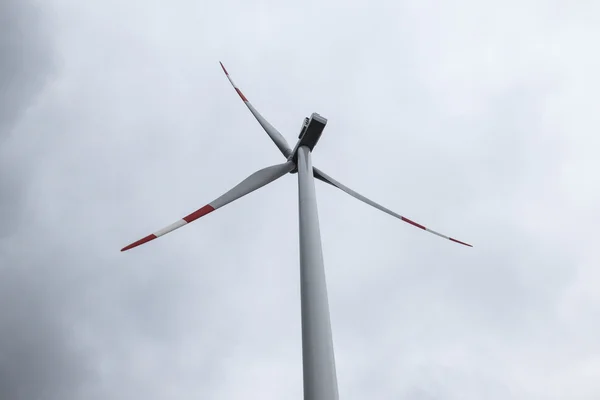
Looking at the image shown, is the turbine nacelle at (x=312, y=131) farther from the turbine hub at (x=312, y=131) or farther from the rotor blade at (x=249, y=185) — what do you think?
the rotor blade at (x=249, y=185)

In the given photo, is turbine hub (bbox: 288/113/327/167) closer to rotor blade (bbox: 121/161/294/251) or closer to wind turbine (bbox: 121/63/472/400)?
wind turbine (bbox: 121/63/472/400)

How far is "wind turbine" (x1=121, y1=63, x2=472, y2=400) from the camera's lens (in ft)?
32.5

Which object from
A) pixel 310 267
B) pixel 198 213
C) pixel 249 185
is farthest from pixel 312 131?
pixel 310 267

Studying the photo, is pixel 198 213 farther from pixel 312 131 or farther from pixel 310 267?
pixel 310 267

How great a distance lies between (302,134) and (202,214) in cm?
502

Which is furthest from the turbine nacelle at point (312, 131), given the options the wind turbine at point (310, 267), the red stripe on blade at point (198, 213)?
the red stripe on blade at point (198, 213)

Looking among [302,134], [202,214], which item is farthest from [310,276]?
[302,134]

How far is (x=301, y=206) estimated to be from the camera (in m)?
13.8

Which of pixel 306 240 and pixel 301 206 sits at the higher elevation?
pixel 301 206

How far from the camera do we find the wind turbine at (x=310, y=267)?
32.5ft

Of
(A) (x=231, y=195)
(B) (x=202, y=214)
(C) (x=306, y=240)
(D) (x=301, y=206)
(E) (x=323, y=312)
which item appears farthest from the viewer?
(A) (x=231, y=195)

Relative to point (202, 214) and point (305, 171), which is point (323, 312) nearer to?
point (305, 171)

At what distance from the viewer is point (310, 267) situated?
11797mm

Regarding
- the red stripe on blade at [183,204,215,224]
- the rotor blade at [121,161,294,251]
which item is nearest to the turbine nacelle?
the rotor blade at [121,161,294,251]
